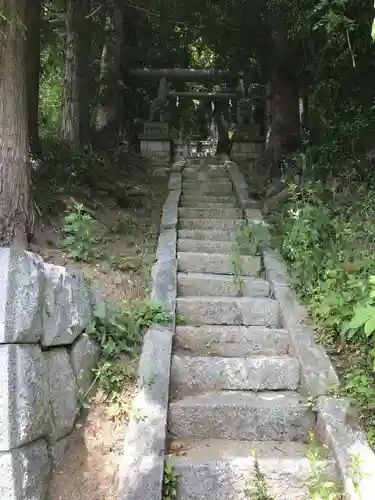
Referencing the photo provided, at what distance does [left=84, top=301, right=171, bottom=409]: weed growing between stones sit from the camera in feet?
11.2

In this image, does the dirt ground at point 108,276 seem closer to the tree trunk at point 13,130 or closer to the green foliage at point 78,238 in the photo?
the green foliage at point 78,238

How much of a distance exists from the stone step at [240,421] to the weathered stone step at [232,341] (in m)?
0.66

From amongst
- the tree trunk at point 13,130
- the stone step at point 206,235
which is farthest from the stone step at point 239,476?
the stone step at point 206,235

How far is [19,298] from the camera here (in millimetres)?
2770

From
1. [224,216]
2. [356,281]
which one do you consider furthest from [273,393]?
[224,216]

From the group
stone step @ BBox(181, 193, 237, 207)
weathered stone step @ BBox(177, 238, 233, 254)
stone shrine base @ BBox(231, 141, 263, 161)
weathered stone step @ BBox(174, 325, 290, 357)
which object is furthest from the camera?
stone shrine base @ BBox(231, 141, 263, 161)

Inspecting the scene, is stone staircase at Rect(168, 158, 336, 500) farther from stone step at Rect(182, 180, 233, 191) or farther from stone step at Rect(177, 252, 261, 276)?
stone step at Rect(182, 180, 233, 191)

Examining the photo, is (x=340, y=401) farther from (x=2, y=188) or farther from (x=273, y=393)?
(x=2, y=188)

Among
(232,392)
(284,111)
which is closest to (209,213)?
(284,111)

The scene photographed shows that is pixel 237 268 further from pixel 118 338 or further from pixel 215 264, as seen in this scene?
pixel 118 338

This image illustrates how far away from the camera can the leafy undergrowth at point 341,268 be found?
3332mm

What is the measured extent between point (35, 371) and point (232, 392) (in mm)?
1463

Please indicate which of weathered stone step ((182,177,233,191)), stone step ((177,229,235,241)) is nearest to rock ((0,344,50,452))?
stone step ((177,229,235,241))

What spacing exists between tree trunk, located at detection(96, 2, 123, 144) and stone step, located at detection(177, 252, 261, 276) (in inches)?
221
